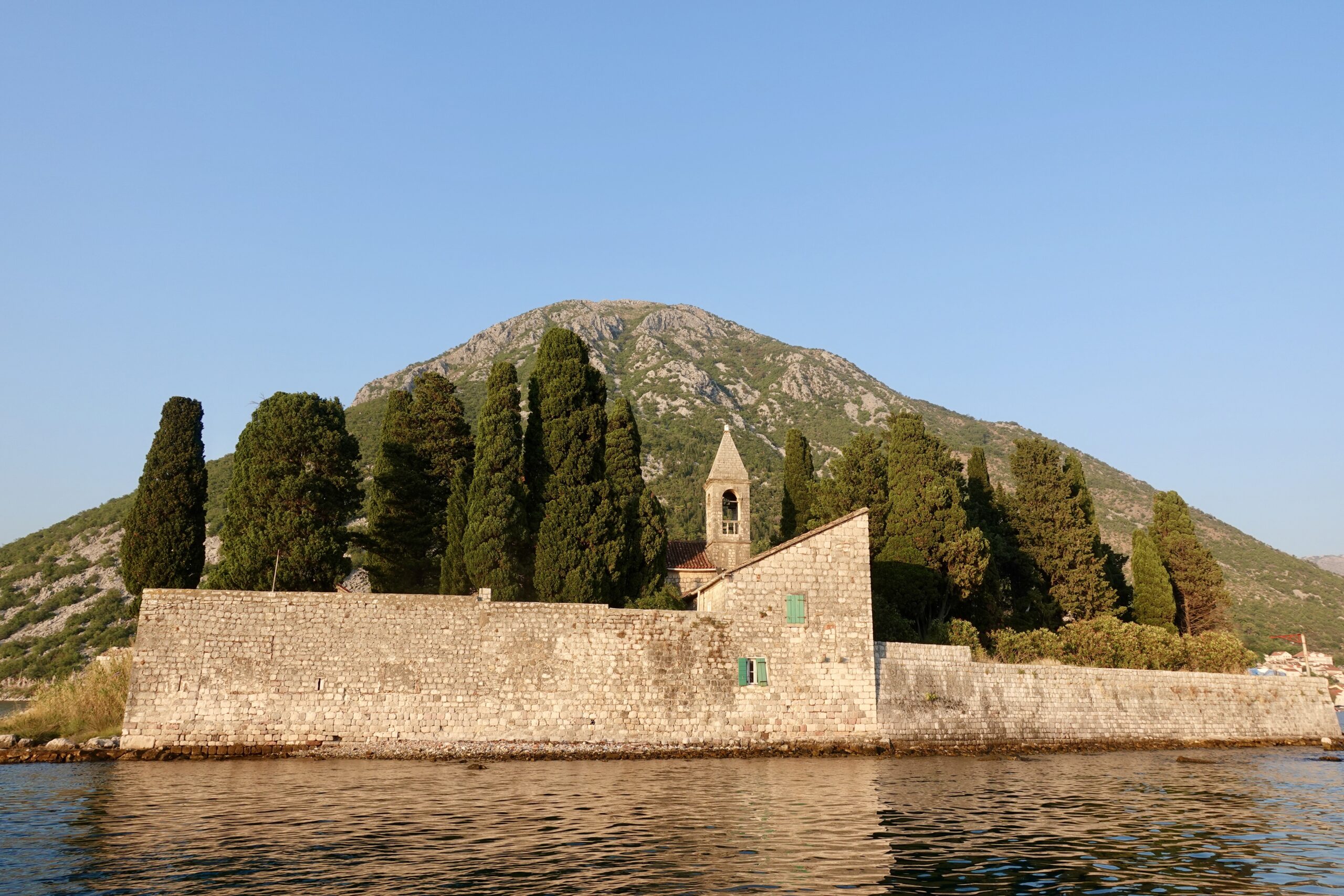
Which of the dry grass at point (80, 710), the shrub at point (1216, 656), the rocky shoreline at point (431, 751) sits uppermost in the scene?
the shrub at point (1216, 656)

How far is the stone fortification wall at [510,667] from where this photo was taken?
23688 mm

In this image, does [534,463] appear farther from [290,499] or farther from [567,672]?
[567,672]

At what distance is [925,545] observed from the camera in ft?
132

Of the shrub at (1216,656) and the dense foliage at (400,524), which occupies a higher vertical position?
the dense foliage at (400,524)

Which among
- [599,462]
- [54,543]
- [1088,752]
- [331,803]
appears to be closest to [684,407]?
[54,543]

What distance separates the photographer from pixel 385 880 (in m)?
11.6

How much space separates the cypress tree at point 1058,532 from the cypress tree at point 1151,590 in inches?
56.5

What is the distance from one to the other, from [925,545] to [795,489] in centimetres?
812

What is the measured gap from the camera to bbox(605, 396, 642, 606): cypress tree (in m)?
32.7

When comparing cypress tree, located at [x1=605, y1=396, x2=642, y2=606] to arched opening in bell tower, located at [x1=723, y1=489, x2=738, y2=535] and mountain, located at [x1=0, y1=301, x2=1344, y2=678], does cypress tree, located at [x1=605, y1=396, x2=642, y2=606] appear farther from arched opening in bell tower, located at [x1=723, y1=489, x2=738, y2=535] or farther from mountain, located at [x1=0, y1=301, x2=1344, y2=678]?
mountain, located at [x1=0, y1=301, x2=1344, y2=678]

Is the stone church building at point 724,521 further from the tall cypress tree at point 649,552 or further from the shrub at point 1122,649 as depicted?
the shrub at point 1122,649

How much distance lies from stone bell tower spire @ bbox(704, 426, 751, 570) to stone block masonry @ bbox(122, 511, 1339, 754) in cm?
1527

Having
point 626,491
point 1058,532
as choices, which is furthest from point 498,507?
point 1058,532

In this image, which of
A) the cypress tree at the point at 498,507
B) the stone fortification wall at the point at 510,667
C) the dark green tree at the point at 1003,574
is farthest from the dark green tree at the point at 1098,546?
the cypress tree at the point at 498,507
